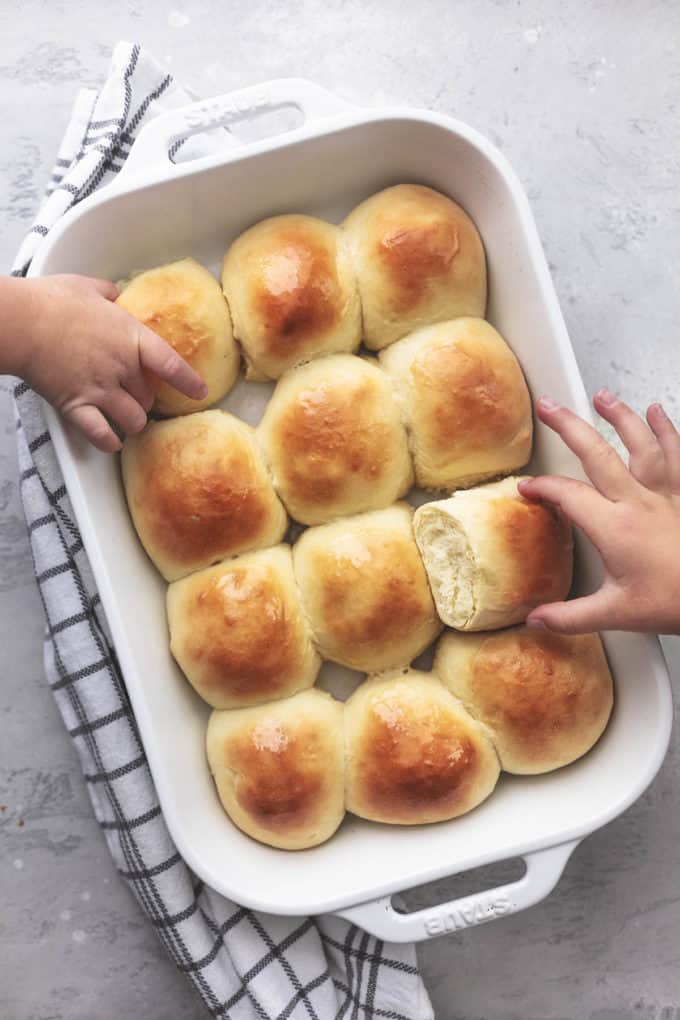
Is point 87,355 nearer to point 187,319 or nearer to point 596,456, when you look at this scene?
point 187,319

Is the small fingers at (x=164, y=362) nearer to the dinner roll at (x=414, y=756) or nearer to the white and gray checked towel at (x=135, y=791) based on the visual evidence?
the white and gray checked towel at (x=135, y=791)

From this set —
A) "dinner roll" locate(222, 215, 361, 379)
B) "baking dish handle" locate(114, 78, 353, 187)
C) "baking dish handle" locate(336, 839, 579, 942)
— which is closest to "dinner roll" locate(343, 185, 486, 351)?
"dinner roll" locate(222, 215, 361, 379)

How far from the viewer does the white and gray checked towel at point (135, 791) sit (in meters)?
1.21

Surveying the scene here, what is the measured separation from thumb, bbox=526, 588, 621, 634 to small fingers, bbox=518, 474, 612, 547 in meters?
0.07

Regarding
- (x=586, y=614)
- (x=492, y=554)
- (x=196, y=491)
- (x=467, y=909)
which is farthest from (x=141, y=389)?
(x=467, y=909)

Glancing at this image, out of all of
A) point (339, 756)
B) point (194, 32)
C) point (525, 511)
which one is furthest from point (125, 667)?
point (194, 32)

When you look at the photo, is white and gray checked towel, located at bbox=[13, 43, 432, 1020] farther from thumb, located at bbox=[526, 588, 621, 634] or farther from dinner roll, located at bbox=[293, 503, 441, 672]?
thumb, located at bbox=[526, 588, 621, 634]

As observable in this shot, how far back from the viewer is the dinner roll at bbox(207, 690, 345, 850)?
3.78 ft

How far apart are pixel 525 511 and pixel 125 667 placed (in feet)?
1.67

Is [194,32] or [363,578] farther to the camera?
[194,32]

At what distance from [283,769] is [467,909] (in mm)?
275

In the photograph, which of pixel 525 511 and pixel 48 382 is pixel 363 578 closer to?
pixel 525 511

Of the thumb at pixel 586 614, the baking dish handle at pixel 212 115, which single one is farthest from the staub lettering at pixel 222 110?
the thumb at pixel 586 614

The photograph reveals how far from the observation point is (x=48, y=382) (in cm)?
107
